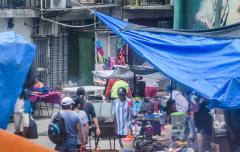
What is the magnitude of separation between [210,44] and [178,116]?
480 cm

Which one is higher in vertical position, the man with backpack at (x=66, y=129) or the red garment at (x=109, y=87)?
the man with backpack at (x=66, y=129)

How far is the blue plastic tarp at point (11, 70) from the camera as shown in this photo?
674cm

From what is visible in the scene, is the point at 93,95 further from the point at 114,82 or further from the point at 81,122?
the point at 81,122

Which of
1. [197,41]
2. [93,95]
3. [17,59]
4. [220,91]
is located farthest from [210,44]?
[93,95]

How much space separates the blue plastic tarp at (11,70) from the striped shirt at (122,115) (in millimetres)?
6925

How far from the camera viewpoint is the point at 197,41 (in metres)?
10.5

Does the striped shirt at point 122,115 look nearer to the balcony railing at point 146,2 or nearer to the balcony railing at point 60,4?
the balcony railing at point 60,4

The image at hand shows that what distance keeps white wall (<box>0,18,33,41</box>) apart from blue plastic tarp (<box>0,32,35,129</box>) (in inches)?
662

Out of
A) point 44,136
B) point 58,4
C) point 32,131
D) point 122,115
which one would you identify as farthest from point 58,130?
point 58,4

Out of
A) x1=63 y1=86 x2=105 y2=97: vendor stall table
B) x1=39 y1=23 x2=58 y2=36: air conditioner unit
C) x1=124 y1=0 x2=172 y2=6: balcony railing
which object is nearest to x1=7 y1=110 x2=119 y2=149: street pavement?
x1=63 y1=86 x2=105 y2=97: vendor stall table

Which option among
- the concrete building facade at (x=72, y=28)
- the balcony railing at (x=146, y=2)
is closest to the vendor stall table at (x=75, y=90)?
the concrete building facade at (x=72, y=28)

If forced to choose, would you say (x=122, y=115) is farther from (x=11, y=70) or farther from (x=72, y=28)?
(x=72, y=28)

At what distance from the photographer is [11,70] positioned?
7047 mm

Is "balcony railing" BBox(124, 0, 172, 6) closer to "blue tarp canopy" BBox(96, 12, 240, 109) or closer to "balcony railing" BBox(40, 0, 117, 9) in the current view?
"balcony railing" BBox(40, 0, 117, 9)
